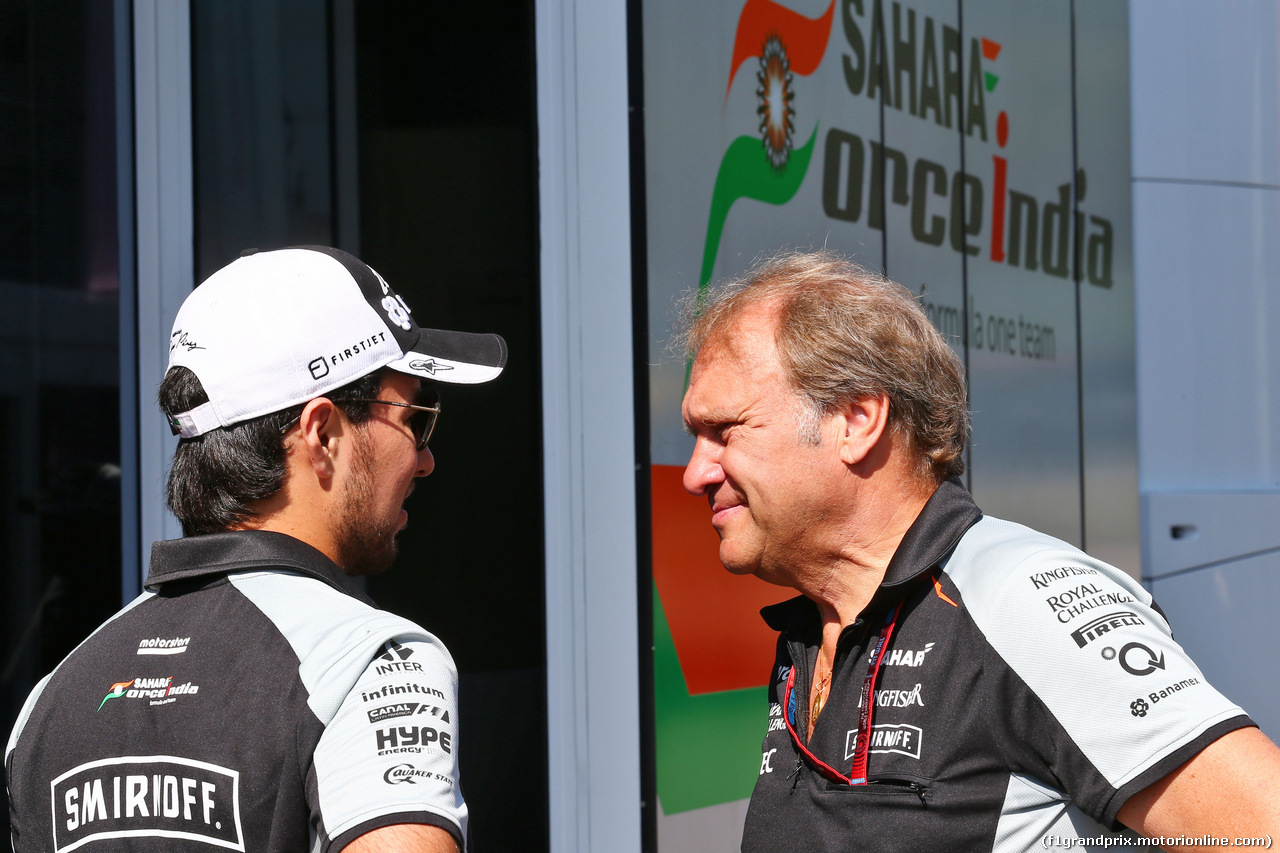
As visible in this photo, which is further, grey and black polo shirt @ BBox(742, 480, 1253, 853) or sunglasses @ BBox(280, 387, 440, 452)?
A: sunglasses @ BBox(280, 387, 440, 452)

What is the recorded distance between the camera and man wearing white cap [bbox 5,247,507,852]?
3.26 ft

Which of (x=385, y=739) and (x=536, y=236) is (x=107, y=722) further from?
(x=536, y=236)

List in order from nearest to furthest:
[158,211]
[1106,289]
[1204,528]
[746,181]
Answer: [158,211] → [746,181] → [1106,289] → [1204,528]

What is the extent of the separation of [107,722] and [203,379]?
0.33 metres

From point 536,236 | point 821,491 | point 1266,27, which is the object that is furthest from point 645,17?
point 1266,27

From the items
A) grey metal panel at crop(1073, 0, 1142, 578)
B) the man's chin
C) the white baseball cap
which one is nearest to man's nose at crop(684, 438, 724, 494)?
the man's chin

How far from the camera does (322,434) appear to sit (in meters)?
1.26

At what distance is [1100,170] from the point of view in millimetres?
4410

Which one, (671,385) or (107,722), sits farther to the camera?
(671,385)

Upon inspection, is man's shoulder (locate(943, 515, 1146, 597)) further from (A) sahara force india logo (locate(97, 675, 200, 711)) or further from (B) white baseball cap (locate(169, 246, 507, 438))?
(A) sahara force india logo (locate(97, 675, 200, 711))

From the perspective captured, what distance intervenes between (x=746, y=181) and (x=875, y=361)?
47.2 inches

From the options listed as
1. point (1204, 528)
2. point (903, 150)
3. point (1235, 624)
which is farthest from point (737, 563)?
point (1235, 624)

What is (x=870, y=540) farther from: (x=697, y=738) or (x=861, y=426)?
(x=697, y=738)

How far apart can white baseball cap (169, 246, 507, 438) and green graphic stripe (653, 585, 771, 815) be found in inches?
41.3
